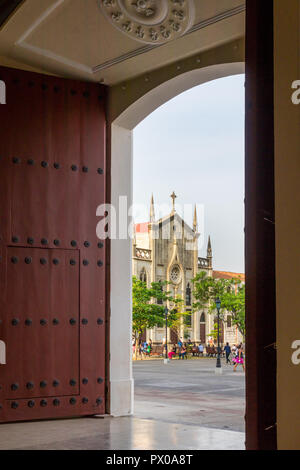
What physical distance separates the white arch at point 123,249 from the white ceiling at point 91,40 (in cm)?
42

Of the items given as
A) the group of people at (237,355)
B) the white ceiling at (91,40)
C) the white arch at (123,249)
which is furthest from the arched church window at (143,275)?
the white ceiling at (91,40)

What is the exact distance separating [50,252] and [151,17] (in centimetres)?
323

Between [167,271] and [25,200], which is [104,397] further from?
[167,271]

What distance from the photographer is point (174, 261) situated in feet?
235

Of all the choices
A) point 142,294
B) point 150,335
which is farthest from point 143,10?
point 150,335

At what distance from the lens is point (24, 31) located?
24.0 ft

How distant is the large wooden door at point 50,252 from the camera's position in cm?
777

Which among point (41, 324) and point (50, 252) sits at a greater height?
point (50, 252)

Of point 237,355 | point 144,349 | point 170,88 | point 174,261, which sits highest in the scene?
point 174,261

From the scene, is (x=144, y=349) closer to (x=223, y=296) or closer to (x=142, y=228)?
(x=223, y=296)

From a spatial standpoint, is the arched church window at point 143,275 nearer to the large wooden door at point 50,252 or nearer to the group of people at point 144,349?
the group of people at point 144,349

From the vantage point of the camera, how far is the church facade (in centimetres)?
6838

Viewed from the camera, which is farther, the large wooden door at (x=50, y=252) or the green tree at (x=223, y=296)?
the green tree at (x=223, y=296)

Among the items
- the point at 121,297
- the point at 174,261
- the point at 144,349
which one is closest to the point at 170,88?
the point at 121,297
